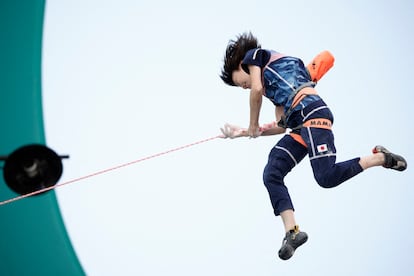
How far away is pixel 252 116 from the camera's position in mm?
2199

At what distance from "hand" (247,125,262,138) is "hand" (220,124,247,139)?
37 millimetres

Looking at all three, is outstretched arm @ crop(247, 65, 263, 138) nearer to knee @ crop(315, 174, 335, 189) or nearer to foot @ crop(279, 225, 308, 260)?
knee @ crop(315, 174, 335, 189)

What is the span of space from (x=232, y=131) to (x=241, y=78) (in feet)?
0.95

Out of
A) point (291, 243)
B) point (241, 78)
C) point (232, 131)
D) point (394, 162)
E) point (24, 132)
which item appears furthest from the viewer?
point (24, 132)

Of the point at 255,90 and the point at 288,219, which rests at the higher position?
the point at 255,90

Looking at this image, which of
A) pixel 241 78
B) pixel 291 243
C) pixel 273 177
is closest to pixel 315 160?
pixel 273 177

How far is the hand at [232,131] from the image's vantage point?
236cm

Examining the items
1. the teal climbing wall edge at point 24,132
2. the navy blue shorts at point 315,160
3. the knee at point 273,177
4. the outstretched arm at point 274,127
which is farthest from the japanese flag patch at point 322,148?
the teal climbing wall edge at point 24,132

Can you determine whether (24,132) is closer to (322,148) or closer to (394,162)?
(322,148)

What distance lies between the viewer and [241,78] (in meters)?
2.21

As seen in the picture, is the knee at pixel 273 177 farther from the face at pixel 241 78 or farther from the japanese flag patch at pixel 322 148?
the face at pixel 241 78

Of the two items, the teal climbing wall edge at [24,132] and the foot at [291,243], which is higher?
the teal climbing wall edge at [24,132]

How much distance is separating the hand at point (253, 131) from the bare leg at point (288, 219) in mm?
422

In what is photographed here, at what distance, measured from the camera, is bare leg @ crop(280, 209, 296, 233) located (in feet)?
6.67
